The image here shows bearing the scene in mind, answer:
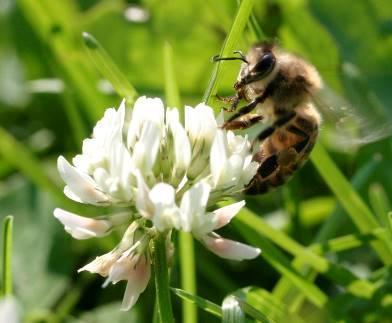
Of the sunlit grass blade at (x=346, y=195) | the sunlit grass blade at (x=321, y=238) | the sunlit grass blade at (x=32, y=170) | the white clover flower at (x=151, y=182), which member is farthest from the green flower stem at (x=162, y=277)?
the sunlit grass blade at (x=32, y=170)

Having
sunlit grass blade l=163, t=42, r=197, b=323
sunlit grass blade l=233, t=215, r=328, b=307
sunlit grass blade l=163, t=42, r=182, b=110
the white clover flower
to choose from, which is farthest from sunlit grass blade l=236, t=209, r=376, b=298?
the white clover flower

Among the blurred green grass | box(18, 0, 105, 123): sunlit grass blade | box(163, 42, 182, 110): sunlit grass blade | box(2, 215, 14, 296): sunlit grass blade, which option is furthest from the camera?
box(18, 0, 105, 123): sunlit grass blade

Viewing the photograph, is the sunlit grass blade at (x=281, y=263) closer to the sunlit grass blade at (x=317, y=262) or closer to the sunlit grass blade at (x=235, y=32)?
the sunlit grass blade at (x=317, y=262)

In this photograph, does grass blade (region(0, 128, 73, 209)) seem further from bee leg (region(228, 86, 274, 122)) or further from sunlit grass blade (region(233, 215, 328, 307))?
bee leg (region(228, 86, 274, 122))

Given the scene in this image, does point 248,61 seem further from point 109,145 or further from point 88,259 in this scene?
point 88,259

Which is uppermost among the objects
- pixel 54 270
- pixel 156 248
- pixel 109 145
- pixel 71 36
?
pixel 71 36

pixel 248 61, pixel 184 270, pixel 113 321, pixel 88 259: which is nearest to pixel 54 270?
pixel 88 259
